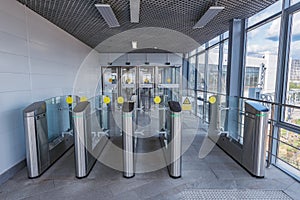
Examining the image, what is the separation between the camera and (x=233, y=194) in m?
2.09

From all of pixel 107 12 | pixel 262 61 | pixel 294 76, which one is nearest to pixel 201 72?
pixel 262 61

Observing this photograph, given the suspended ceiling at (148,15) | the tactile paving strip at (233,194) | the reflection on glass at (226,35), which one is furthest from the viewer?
the reflection on glass at (226,35)

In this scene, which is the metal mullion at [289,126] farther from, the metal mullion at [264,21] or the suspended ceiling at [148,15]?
the suspended ceiling at [148,15]

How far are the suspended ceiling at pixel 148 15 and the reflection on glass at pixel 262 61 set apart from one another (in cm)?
39

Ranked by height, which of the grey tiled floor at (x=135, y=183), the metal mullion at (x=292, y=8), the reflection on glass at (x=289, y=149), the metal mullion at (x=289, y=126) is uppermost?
the metal mullion at (x=292, y=8)

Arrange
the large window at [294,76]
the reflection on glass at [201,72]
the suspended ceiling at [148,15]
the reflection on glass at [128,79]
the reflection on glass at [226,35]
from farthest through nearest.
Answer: the reflection on glass at [128,79]
the reflection on glass at [201,72]
the reflection on glass at [226,35]
the suspended ceiling at [148,15]
the large window at [294,76]

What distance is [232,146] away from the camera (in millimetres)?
3158

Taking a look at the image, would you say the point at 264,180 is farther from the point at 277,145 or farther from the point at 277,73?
the point at 277,73

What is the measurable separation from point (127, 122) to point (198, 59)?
16.0ft

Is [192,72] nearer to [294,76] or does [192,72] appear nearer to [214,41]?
[214,41]

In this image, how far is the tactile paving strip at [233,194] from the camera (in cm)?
203

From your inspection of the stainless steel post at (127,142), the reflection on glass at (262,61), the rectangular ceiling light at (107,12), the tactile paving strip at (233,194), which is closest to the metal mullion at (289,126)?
the reflection on glass at (262,61)

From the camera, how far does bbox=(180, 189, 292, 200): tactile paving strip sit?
2.03m

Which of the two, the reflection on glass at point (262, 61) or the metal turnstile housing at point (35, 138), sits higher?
the reflection on glass at point (262, 61)
